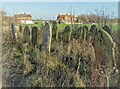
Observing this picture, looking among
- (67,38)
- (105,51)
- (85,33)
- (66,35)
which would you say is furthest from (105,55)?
(66,35)

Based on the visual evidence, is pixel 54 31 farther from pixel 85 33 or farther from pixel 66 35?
pixel 85 33

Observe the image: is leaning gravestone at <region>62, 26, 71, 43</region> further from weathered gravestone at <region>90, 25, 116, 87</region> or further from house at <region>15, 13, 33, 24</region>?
weathered gravestone at <region>90, 25, 116, 87</region>

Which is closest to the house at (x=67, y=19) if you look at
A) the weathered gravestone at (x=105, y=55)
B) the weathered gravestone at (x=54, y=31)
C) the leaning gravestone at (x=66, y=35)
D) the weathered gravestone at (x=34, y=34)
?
the weathered gravestone at (x=54, y=31)

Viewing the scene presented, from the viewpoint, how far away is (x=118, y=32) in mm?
3936

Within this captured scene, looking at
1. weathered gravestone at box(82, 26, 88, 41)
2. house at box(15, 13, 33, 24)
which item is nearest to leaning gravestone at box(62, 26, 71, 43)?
weathered gravestone at box(82, 26, 88, 41)

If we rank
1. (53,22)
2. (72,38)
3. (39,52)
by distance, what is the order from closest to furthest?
(39,52) < (72,38) < (53,22)

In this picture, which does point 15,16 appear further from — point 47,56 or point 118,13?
point 118,13

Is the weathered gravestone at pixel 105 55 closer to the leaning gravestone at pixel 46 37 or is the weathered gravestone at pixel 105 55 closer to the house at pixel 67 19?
the leaning gravestone at pixel 46 37

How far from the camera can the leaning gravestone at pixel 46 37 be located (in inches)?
162

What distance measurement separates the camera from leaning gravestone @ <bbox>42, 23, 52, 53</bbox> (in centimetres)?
412

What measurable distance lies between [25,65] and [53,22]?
1349mm

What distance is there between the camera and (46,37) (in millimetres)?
4223

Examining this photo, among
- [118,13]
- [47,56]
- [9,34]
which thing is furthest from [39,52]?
[118,13]

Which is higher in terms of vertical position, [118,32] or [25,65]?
[118,32]
